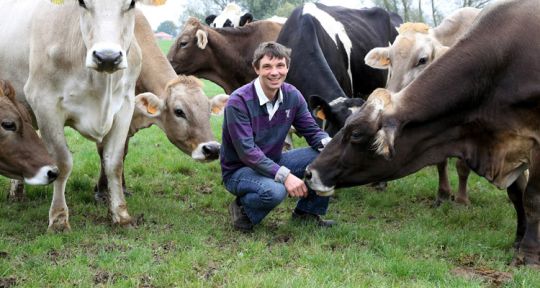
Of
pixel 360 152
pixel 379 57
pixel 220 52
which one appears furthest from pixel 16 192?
pixel 379 57

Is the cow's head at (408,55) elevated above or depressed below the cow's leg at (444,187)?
above

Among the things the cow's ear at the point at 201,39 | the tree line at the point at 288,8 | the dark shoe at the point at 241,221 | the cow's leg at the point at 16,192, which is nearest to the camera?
the dark shoe at the point at 241,221

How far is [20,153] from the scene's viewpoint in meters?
5.25

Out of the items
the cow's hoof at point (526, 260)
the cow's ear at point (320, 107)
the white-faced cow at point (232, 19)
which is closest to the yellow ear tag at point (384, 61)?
the cow's ear at point (320, 107)

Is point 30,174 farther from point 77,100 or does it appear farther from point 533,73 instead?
point 533,73

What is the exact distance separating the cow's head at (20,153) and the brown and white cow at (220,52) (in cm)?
523

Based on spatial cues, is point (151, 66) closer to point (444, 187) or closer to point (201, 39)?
point (201, 39)

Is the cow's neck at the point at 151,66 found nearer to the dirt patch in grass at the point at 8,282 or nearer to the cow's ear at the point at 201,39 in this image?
the cow's ear at the point at 201,39

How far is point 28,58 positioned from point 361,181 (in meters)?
3.30

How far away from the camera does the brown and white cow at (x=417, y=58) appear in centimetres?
730

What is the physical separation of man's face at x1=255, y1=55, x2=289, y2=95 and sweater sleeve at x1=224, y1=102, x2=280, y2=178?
12.8 inches

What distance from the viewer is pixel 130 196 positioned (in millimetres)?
7309

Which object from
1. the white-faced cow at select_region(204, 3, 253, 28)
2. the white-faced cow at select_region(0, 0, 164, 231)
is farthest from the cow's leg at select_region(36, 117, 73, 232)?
the white-faced cow at select_region(204, 3, 253, 28)

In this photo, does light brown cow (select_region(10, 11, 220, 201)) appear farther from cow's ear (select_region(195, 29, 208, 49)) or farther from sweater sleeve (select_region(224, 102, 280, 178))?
cow's ear (select_region(195, 29, 208, 49))
